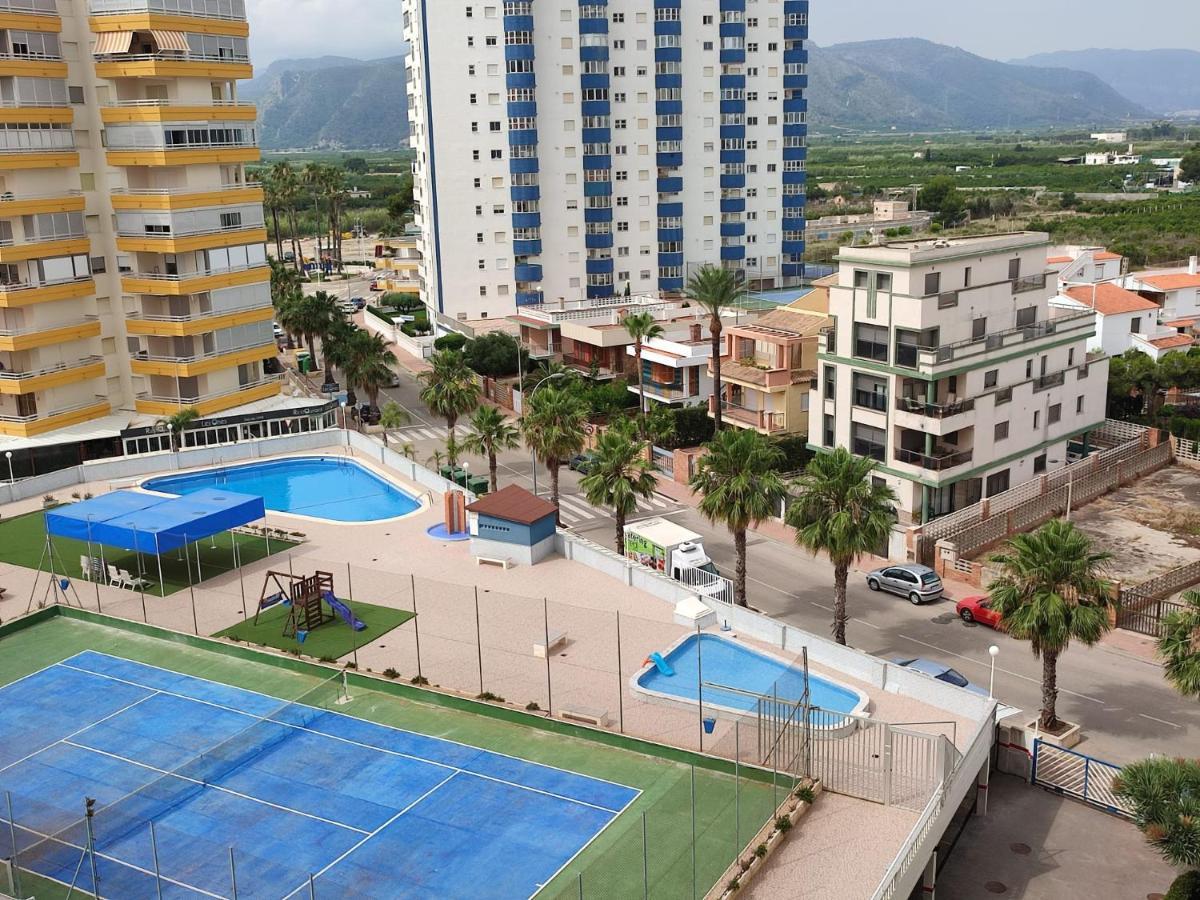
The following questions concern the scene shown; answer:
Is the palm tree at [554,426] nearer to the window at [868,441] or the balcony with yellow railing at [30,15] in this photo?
the window at [868,441]

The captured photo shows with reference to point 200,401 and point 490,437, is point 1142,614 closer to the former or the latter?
point 490,437

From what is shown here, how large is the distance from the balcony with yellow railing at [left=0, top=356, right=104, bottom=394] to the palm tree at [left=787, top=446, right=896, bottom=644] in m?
42.4

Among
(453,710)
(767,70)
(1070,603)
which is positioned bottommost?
(453,710)

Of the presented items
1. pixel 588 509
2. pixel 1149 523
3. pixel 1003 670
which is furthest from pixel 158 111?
pixel 1149 523

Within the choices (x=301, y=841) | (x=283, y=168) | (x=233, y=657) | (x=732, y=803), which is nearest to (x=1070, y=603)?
(x=732, y=803)

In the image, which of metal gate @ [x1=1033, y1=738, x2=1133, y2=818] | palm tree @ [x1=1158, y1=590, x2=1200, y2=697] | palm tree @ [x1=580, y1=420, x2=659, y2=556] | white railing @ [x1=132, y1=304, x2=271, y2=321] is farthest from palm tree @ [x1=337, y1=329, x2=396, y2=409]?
palm tree @ [x1=1158, y1=590, x2=1200, y2=697]

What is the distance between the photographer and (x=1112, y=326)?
79.8m

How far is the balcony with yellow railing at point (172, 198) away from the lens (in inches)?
2427

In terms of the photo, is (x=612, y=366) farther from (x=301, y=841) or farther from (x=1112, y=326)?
(x=301, y=841)

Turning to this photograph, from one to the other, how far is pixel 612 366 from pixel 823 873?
62360 millimetres

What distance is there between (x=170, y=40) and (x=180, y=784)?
4540 centimetres

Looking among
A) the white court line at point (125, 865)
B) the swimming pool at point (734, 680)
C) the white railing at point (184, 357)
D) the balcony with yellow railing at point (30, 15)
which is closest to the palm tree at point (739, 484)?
the swimming pool at point (734, 680)

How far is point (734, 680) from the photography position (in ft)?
109

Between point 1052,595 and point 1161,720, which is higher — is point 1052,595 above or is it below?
above
